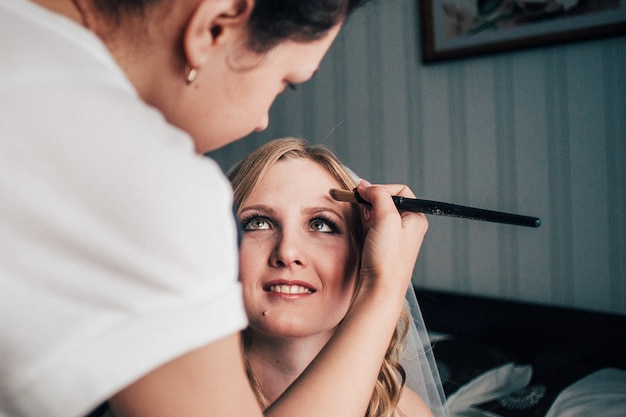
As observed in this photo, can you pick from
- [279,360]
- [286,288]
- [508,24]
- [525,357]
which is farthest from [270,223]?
[508,24]

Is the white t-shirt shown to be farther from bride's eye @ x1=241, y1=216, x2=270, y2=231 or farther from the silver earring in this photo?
bride's eye @ x1=241, y1=216, x2=270, y2=231

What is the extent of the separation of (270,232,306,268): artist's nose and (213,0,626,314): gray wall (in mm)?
1012

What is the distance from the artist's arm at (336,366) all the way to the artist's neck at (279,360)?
0.29 metres

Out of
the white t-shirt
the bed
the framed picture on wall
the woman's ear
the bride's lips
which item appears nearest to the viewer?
the white t-shirt

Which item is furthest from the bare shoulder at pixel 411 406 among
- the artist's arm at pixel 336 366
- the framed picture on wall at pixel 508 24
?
the framed picture on wall at pixel 508 24

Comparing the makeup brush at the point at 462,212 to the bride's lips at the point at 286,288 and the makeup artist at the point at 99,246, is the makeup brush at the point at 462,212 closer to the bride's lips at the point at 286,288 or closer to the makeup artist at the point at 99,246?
the bride's lips at the point at 286,288

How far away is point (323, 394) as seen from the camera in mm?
537

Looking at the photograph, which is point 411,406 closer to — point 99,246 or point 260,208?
point 260,208

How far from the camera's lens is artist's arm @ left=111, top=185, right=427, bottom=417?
0.40 metres

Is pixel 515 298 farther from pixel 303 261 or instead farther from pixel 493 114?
pixel 303 261

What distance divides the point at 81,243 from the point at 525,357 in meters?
1.51

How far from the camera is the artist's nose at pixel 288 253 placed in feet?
3.04

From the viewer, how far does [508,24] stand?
1700mm

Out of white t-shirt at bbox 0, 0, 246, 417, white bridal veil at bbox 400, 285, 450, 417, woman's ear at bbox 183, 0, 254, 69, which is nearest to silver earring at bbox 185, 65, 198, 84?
woman's ear at bbox 183, 0, 254, 69
